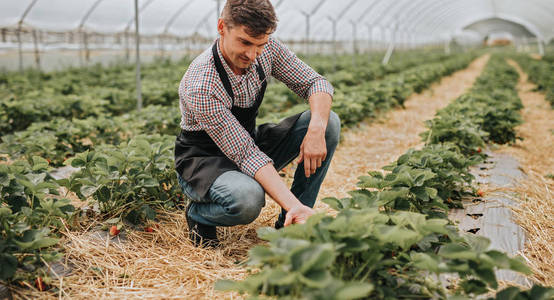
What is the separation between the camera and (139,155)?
2416 mm

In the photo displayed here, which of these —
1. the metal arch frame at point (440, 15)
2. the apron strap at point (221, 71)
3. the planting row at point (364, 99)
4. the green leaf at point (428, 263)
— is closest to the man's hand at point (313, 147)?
the apron strap at point (221, 71)

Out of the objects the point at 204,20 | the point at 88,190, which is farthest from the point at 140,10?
the point at 88,190

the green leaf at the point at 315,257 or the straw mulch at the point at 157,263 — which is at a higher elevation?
the green leaf at the point at 315,257

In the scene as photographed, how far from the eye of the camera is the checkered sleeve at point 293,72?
2.19 meters

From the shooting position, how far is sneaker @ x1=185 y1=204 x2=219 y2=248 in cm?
215

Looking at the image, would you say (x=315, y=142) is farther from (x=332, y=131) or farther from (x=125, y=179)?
(x=125, y=179)

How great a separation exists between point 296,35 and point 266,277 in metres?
19.0

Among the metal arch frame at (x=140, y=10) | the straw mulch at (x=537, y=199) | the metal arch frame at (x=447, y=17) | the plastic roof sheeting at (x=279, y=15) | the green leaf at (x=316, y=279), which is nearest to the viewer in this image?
the green leaf at (x=316, y=279)

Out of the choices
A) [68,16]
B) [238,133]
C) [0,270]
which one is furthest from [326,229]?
[68,16]

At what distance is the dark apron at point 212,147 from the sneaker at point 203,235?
23cm

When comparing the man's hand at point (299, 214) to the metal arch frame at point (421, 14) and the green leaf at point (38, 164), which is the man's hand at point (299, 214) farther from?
the metal arch frame at point (421, 14)

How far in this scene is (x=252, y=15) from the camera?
1720mm

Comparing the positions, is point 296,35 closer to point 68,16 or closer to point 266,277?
point 68,16

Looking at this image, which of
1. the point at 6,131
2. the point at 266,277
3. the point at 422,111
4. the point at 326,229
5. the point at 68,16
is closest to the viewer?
the point at 266,277
